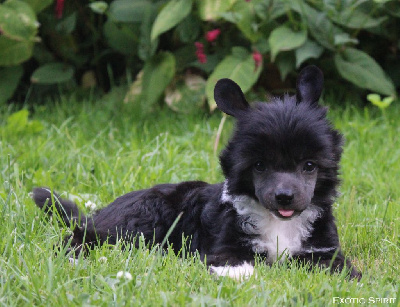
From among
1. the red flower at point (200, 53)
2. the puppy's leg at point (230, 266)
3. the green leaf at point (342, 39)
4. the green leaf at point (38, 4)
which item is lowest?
the puppy's leg at point (230, 266)

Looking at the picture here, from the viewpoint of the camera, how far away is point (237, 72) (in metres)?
6.75

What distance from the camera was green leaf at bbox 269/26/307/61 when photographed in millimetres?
6562

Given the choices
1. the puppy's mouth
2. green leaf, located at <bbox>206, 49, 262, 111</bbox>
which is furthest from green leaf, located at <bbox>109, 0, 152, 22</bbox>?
the puppy's mouth

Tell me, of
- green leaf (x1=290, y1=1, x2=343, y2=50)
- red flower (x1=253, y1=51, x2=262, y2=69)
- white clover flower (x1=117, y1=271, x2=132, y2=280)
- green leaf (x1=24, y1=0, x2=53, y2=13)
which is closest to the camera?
white clover flower (x1=117, y1=271, x2=132, y2=280)

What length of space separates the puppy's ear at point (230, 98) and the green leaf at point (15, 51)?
4.17 metres

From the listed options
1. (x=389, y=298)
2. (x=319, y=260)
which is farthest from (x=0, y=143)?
(x=389, y=298)

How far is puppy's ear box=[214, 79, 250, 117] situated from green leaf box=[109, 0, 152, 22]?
369 centimetres

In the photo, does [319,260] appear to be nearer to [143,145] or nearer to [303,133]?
[303,133]

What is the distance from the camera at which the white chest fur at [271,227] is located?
386 centimetres

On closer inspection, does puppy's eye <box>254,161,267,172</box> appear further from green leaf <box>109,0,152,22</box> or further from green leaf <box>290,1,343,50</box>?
green leaf <box>109,0,152,22</box>

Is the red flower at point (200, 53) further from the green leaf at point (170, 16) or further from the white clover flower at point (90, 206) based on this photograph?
the white clover flower at point (90, 206)

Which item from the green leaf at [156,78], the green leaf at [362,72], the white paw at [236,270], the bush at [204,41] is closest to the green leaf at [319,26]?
the bush at [204,41]

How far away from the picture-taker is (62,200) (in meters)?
4.47

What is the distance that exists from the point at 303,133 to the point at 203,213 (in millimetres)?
943
